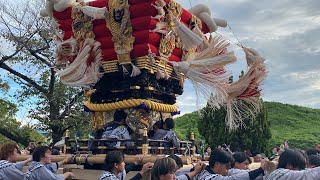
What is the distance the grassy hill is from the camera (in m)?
28.1

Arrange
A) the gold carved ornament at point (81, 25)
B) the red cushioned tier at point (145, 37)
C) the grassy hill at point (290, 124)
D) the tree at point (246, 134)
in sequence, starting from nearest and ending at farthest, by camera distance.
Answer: the red cushioned tier at point (145, 37) < the gold carved ornament at point (81, 25) < the tree at point (246, 134) < the grassy hill at point (290, 124)

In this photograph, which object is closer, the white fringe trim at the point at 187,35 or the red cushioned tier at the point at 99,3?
the white fringe trim at the point at 187,35

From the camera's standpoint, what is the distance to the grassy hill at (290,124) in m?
28.1

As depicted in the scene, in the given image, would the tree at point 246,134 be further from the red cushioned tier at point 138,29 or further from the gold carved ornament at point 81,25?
the gold carved ornament at point 81,25

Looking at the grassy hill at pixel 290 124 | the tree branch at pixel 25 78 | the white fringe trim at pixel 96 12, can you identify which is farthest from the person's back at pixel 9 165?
the grassy hill at pixel 290 124

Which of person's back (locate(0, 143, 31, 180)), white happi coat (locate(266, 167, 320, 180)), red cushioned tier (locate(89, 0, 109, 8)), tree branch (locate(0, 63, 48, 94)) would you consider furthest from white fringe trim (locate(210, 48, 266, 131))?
tree branch (locate(0, 63, 48, 94))

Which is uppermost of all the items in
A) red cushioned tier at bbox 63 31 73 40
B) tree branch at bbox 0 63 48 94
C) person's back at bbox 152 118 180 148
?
tree branch at bbox 0 63 48 94

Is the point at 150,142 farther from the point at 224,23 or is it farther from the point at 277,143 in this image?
the point at 277,143

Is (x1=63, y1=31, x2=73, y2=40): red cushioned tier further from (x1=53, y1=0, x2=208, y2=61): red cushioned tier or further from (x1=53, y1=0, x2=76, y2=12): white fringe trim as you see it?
(x1=53, y1=0, x2=76, y2=12): white fringe trim

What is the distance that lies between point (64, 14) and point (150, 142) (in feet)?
10.4

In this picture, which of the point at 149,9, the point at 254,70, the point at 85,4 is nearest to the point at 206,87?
the point at 254,70

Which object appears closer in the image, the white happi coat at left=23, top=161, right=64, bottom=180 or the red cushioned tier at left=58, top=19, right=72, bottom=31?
the white happi coat at left=23, top=161, right=64, bottom=180

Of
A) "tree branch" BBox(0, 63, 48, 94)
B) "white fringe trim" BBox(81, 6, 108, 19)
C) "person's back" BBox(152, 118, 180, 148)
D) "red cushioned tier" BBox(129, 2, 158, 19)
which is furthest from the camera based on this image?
"tree branch" BBox(0, 63, 48, 94)

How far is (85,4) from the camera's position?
25.1 ft
